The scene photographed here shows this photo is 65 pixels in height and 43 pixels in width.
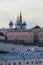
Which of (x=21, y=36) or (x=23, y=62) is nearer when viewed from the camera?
(x=23, y=62)

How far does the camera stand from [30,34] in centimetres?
4216

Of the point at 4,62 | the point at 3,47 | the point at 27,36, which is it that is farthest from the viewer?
the point at 27,36

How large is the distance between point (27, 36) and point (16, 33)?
2607 millimetres

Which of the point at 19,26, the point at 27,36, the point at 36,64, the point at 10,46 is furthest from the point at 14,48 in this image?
the point at 19,26

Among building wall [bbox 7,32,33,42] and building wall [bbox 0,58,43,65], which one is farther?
building wall [bbox 7,32,33,42]

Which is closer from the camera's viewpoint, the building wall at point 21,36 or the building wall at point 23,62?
the building wall at point 23,62

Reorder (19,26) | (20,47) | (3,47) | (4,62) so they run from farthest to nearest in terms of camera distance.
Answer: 1. (19,26)
2. (3,47)
3. (20,47)
4. (4,62)

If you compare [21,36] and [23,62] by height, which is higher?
[23,62]

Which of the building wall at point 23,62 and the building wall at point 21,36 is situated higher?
the building wall at point 23,62

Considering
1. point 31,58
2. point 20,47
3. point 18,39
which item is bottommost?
point 18,39

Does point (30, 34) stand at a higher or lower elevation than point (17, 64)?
lower

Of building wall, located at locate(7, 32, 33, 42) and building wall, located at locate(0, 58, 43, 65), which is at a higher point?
building wall, located at locate(0, 58, 43, 65)

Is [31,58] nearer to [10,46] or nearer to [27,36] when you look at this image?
[10,46]

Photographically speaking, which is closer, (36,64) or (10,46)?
(36,64)
